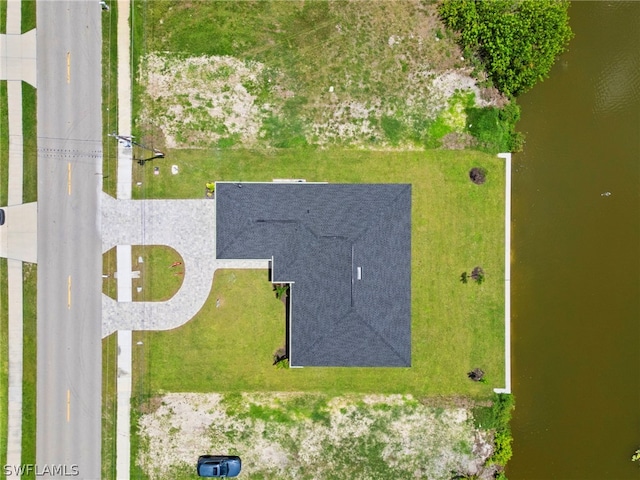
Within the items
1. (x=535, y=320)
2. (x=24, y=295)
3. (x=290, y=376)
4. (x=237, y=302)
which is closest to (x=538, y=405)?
(x=535, y=320)

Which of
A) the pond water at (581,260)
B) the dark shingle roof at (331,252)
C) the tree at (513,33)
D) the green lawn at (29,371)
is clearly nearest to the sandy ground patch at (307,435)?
the dark shingle roof at (331,252)

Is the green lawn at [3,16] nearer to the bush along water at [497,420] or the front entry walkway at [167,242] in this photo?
the front entry walkway at [167,242]

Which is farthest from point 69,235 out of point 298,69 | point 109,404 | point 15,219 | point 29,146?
point 298,69

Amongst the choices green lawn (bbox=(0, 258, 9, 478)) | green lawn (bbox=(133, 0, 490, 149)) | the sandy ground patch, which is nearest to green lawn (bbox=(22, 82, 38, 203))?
green lawn (bbox=(0, 258, 9, 478))

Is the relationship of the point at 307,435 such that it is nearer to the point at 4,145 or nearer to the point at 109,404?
the point at 109,404

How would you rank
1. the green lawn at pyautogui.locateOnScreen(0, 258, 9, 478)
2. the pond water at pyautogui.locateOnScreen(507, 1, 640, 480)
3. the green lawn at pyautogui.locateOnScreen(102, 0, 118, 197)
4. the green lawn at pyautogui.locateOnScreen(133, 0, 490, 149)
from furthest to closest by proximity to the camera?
the pond water at pyautogui.locateOnScreen(507, 1, 640, 480)
the green lawn at pyautogui.locateOnScreen(133, 0, 490, 149)
the green lawn at pyautogui.locateOnScreen(102, 0, 118, 197)
the green lawn at pyautogui.locateOnScreen(0, 258, 9, 478)

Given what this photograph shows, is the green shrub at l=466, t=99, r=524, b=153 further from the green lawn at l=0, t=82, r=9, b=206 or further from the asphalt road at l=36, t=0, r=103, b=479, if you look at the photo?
the green lawn at l=0, t=82, r=9, b=206
